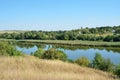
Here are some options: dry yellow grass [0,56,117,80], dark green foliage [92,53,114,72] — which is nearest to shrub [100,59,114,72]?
dark green foliage [92,53,114,72]

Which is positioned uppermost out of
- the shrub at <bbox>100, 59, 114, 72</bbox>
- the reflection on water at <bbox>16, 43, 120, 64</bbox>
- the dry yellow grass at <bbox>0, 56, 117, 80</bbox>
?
the dry yellow grass at <bbox>0, 56, 117, 80</bbox>

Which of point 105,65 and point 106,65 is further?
point 105,65

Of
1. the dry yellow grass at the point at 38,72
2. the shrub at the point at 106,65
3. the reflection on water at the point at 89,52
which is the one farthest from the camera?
the reflection on water at the point at 89,52

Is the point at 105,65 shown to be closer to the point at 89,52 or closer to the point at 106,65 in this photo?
the point at 106,65

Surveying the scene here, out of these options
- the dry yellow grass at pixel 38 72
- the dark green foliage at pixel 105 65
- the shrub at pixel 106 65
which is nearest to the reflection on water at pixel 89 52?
the dark green foliage at pixel 105 65

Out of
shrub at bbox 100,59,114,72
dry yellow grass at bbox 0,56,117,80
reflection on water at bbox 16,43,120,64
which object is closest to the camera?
dry yellow grass at bbox 0,56,117,80

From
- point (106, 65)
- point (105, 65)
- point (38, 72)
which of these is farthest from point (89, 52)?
point (38, 72)

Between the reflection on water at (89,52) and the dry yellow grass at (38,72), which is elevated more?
the dry yellow grass at (38,72)

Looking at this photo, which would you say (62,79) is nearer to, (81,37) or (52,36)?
(81,37)

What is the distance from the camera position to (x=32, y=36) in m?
176

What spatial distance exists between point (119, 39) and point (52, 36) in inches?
1877

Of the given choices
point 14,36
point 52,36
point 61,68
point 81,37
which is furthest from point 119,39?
point 61,68

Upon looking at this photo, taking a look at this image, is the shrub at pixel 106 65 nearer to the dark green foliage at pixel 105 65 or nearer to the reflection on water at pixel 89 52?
→ the dark green foliage at pixel 105 65

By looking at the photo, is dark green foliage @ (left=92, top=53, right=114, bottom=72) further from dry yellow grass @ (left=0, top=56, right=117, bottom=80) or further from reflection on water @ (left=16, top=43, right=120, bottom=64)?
reflection on water @ (left=16, top=43, right=120, bottom=64)
